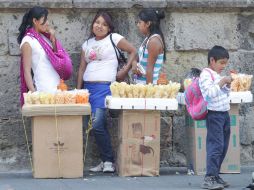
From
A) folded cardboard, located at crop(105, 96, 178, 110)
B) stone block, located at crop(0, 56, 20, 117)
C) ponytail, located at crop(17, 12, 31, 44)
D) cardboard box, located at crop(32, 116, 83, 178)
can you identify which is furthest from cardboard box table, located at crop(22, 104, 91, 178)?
ponytail, located at crop(17, 12, 31, 44)

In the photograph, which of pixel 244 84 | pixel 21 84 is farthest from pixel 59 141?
pixel 244 84

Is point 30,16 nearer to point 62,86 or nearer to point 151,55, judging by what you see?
point 62,86

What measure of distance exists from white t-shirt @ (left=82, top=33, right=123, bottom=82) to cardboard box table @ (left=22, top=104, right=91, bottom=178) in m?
0.56

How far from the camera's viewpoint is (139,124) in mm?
8727

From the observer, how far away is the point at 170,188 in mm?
8195

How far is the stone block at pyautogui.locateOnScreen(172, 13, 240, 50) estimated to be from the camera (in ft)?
31.1

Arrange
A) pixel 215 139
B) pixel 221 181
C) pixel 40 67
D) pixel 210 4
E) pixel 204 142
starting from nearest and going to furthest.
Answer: pixel 215 139 < pixel 221 181 < pixel 40 67 < pixel 204 142 < pixel 210 4

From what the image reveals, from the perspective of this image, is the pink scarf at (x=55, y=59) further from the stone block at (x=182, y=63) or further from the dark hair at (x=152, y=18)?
the stone block at (x=182, y=63)

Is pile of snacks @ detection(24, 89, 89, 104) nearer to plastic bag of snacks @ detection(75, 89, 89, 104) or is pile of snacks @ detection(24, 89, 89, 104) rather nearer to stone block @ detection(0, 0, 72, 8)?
plastic bag of snacks @ detection(75, 89, 89, 104)

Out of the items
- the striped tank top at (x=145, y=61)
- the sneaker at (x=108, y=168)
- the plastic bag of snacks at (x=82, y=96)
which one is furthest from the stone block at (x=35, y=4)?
the sneaker at (x=108, y=168)

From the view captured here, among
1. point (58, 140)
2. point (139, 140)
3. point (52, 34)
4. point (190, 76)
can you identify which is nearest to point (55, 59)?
point (52, 34)

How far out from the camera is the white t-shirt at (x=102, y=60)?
8.99 meters

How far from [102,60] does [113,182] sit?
1.35 meters

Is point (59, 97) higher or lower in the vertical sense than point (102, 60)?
lower
